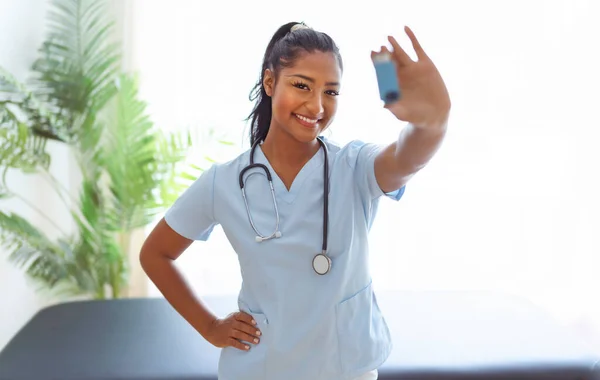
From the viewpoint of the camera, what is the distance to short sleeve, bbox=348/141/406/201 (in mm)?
1181

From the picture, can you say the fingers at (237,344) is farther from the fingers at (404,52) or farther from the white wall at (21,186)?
the white wall at (21,186)

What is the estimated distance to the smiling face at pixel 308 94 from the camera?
117cm

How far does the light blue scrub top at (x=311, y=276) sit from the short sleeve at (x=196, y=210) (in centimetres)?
5

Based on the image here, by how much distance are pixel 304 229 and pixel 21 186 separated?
1.91 metres

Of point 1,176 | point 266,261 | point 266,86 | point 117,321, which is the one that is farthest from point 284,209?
point 1,176

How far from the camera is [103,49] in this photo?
2758 millimetres

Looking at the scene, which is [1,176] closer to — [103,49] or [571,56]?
[103,49]

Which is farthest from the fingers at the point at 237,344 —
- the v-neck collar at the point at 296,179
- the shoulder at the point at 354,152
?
the shoulder at the point at 354,152

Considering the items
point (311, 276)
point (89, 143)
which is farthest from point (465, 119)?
point (311, 276)

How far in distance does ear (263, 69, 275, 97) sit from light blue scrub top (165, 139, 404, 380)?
14 cm

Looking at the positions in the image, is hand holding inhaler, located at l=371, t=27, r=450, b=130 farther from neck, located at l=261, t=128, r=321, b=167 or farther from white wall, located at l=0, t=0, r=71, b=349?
white wall, located at l=0, t=0, r=71, b=349

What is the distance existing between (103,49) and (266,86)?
168 centimetres

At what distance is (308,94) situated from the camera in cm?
117

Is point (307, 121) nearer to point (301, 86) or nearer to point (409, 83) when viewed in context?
point (301, 86)
